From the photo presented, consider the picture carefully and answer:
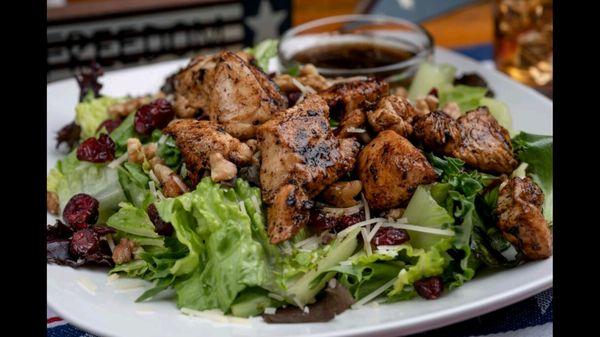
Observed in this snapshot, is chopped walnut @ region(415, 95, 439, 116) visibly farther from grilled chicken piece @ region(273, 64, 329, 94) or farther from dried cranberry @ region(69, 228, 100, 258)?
dried cranberry @ region(69, 228, 100, 258)

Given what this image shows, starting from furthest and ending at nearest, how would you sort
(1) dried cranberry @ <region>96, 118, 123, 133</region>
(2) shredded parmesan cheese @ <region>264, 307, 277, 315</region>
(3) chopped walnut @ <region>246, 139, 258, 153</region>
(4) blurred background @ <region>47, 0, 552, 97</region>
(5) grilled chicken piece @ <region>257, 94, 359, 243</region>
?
(4) blurred background @ <region>47, 0, 552, 97</region>, (1) dried cranberry @ <region>96, 118, 123, 133</region>, (3) chopped walnut @ <region>246, 139, 258, 153</region>, (5) grilled chicken piece @ <region>257, 94, 359, 243</region>, (2) shredded parmesan cheese @ <region>264, 307, 277, 315</region>

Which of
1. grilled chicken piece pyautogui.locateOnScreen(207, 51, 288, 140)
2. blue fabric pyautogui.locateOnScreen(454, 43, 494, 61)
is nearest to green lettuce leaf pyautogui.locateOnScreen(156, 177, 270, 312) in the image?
grilled chicken piece pyautogui.locateOnScreen(207, 51, 288, 140)

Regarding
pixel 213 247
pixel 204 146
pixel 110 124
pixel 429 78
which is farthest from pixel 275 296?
pixel 429 78

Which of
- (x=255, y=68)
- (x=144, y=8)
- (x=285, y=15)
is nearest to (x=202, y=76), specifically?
(x=255, y=68)

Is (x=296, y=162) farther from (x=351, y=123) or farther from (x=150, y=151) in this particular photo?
(x=150, y=151)

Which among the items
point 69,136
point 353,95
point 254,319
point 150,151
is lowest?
point 254,319
